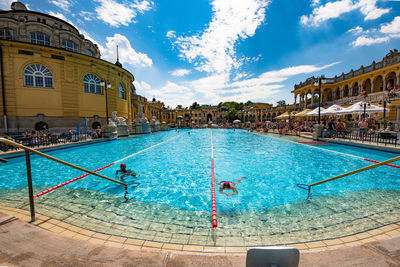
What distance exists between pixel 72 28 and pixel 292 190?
125 feet

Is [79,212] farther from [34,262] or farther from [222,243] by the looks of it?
[222,243]

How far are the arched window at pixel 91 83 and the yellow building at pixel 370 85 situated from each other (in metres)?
33.3

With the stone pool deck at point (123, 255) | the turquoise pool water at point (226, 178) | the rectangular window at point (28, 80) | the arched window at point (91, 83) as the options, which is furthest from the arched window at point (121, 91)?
the stone pool deck at point (123, 255)

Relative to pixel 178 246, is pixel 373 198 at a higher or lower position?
lower

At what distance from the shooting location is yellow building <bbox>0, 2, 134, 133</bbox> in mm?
18047

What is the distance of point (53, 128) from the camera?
19.8 meters

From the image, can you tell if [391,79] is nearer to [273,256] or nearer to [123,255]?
[273,256]

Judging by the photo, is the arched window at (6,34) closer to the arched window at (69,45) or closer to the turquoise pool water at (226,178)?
the arched window at (69,45)

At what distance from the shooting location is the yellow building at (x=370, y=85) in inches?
765

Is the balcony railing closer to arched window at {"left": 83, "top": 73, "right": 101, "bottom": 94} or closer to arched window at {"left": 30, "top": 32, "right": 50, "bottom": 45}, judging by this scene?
Result: arched window at {"left": 83, "top": 73, "right": 101, "bottom": 94}

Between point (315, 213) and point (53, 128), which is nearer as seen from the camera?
point (315, 213)

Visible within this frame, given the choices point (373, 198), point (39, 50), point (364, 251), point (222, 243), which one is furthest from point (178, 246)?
point (39, 50)

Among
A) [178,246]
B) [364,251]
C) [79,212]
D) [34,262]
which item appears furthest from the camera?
[79,212]

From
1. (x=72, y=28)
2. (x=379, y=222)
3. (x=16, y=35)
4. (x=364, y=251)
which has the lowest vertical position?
(x=379, y=222)
